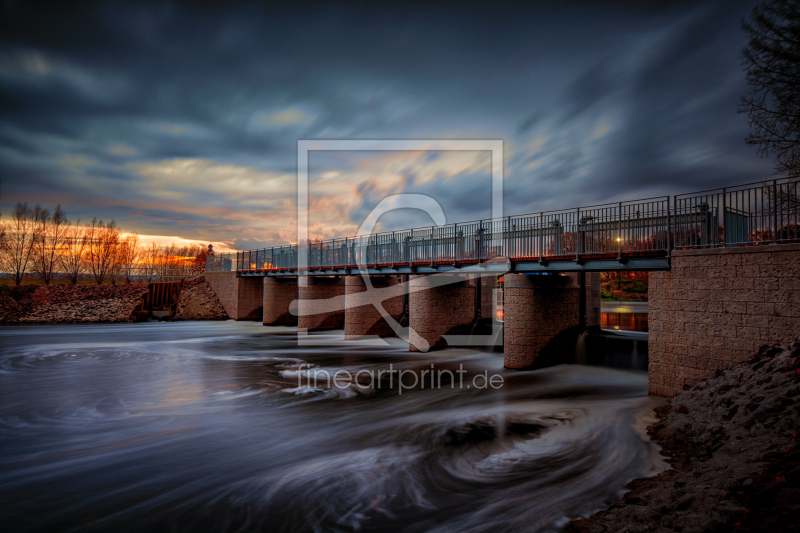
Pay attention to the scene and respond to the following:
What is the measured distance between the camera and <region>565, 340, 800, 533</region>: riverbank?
16.2 feet

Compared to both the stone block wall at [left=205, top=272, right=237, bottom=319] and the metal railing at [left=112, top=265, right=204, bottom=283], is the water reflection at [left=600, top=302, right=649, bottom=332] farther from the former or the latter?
the metal railing at [left=112, top=265, right=204, bottom=283]

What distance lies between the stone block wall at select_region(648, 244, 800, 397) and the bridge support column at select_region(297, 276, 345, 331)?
93.7 feet

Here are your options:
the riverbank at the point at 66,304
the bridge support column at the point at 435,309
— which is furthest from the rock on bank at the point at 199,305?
the bridge support column at the point at 435,309

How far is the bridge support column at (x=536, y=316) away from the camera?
17.7 metres

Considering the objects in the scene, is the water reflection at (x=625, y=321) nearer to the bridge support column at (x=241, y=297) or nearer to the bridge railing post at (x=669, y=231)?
the bridge railing post at (x=669, y=231)

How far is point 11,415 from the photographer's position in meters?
12.9

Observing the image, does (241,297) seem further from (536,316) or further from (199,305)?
(536,316)

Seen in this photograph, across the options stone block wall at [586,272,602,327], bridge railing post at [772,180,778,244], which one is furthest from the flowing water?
stone block wall at [586,272,602,327]

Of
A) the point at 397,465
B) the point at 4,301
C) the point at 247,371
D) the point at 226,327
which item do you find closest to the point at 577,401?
the point at 397,465

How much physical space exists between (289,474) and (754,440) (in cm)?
886

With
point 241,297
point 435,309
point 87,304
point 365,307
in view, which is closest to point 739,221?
point 435,309

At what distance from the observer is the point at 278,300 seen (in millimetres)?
41562

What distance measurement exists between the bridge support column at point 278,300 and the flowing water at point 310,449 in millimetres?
20889

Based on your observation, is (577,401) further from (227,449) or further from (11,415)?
(11,415)
